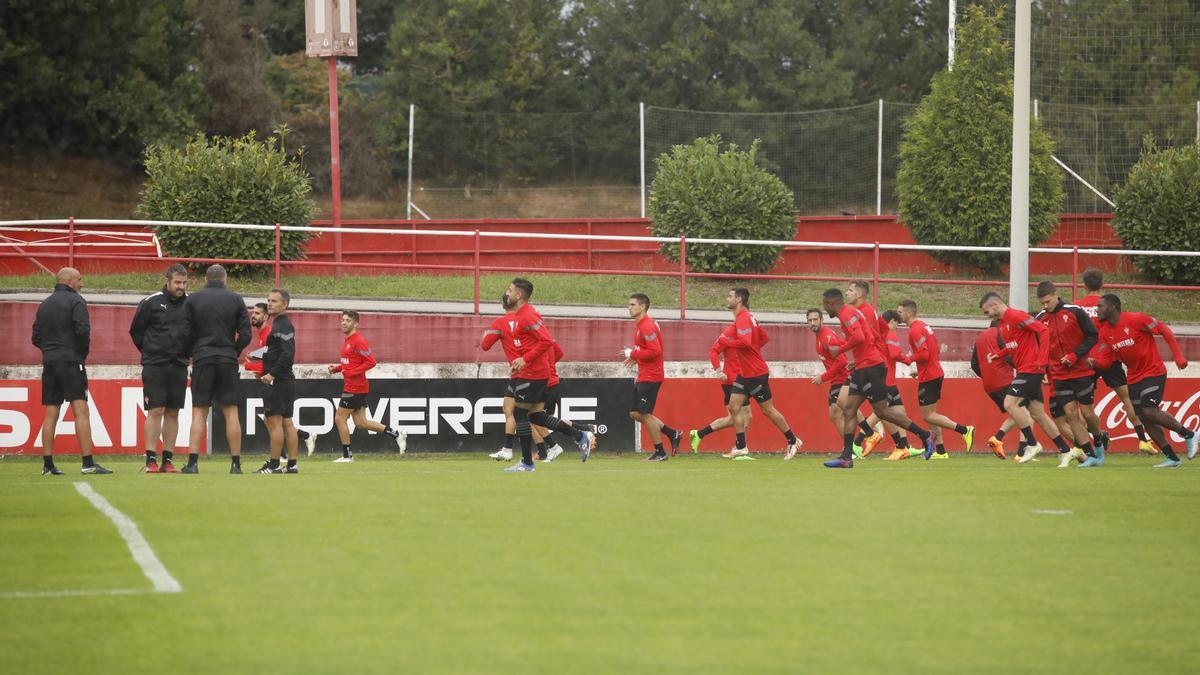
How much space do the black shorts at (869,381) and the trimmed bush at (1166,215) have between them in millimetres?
14263

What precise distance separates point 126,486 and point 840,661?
814 cm

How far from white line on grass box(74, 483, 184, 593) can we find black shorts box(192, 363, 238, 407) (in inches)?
97.1

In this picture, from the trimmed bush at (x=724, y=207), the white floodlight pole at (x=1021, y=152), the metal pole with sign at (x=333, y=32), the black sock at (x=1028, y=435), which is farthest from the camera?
the trimmed bush at (x=724, y=207)

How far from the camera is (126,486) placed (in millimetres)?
12828

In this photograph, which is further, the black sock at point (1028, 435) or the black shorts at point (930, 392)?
the black shorts at point (930, 392)

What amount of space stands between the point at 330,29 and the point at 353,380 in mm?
9555

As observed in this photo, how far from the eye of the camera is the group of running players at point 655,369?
14.6 metres

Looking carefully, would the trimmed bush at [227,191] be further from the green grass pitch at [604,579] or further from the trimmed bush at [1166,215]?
the trimmed bush at [1166,215]

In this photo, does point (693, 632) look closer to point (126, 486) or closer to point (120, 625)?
point (120, 625)

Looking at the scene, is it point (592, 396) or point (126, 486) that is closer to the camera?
point (126, 486)

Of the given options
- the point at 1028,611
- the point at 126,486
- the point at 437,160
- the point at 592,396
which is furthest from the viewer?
the point at 437,160

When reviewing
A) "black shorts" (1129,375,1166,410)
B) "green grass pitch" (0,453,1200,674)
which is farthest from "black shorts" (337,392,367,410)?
"black shorts" (1129,375,1166,410)

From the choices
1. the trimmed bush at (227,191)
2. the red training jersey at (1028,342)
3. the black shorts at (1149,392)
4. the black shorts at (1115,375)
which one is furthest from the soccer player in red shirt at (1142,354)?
the trimmed bush at (227,191)

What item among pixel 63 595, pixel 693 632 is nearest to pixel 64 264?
pixel 63 595
